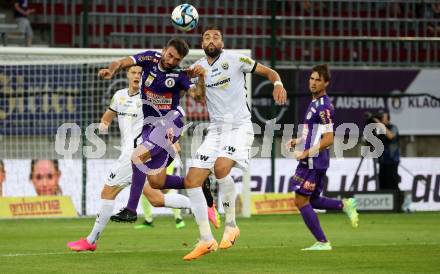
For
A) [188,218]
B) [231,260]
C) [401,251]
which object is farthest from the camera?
[188,218]

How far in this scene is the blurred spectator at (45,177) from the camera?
19.6 meters

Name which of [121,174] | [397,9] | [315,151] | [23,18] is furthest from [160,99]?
[397,9]

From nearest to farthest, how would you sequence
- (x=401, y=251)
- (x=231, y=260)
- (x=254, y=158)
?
(x=231, y=260)
(x=401, y=251)
(x=254, y=158)

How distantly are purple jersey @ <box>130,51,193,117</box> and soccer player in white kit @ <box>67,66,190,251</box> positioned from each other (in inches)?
40.6

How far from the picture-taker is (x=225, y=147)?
11680mm

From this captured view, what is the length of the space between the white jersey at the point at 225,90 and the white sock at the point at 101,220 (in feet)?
4.95

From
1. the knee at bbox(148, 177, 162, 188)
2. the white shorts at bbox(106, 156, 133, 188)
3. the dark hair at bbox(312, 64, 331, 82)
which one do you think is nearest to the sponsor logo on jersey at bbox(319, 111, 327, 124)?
the dark hair at bbox(312, 64, 331, 82)

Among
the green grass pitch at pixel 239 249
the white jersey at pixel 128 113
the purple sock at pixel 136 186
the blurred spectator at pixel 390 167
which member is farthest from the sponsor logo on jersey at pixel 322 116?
the blurred spectator at pixel 390 167

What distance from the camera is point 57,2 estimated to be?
24.5 metres

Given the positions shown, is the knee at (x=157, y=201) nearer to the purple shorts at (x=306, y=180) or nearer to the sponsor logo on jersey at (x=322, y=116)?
the purple shorts at (x=306, y=180)

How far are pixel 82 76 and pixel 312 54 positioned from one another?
657cm

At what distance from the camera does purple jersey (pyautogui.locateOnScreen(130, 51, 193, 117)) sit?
38.5 feet

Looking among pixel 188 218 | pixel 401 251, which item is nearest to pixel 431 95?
pixel 188 218

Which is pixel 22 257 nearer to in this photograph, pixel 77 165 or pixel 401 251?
pixel 401 251
